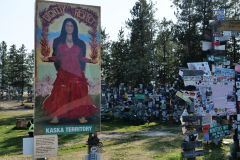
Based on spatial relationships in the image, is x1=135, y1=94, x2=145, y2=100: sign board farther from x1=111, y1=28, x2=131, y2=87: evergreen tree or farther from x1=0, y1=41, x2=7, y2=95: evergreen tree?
x1=0, y1=41, x2=7, y2=95: evergreen tree

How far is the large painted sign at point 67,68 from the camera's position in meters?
8.27

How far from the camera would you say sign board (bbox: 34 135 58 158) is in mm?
8281

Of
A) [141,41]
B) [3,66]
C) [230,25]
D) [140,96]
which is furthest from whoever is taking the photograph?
[3,66]

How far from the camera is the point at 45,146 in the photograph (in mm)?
8367

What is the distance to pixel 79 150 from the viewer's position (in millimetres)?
15383

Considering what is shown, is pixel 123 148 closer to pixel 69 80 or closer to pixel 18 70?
pixel 69 80

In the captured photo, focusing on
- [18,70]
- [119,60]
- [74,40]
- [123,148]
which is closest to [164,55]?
[119,60]

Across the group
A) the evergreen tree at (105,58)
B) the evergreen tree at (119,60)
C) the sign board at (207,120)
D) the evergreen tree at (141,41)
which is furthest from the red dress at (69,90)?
the evergreen tree at (105,58)

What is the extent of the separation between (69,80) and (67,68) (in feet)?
0.84

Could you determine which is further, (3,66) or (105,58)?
(3,66)

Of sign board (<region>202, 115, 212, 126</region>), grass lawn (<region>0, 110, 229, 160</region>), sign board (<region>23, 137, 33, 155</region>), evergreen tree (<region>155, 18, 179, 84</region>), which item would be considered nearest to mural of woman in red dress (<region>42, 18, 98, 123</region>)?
sign board (<region>23, 137, 33, 155</region>)

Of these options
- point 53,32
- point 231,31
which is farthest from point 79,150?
point 53,32

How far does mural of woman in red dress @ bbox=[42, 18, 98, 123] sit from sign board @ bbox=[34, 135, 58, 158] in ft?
1.19

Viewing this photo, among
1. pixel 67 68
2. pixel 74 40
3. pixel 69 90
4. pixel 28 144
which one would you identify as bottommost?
pixel 28 144
